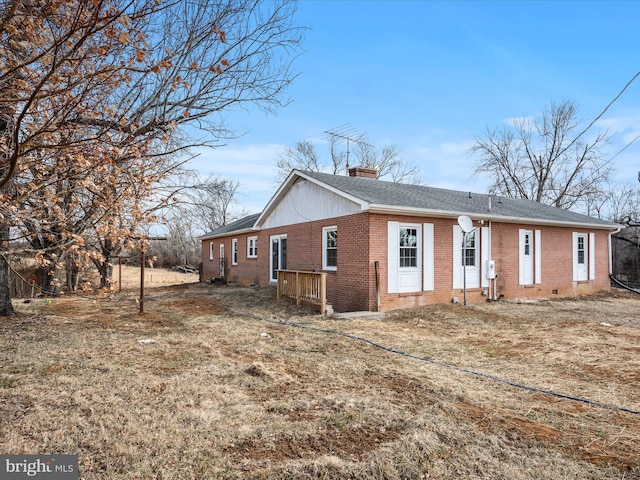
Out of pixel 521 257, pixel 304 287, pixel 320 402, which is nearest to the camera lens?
pixel 320 402

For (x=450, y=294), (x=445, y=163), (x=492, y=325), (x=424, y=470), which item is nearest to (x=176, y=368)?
(x=424, y=470)

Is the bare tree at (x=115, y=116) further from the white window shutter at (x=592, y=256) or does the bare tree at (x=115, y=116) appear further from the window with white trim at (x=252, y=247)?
the white window shutter at (x=592, y=256)

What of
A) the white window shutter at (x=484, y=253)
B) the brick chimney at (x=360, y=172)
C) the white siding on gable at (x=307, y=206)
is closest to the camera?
the white siding on gable at (x=307, y=206)

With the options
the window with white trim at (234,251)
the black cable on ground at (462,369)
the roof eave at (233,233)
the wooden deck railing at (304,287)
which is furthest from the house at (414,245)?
the window with white trim at (234,251)

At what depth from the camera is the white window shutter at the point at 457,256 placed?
39.3 feet

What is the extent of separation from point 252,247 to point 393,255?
957 cm

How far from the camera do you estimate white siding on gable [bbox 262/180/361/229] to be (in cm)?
1153

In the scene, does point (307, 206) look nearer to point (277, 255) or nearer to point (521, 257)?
point (277, 255)

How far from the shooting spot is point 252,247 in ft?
61.2

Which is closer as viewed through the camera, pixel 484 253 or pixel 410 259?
pixel 410 259

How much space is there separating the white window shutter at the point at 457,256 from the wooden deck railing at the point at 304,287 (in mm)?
4321

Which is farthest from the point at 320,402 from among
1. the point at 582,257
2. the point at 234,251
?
the point at 234,251

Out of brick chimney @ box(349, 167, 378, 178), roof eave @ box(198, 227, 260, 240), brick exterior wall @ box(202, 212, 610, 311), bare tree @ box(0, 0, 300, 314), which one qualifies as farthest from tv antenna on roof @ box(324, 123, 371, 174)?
bare tree @ box(0, 0, 300, 314)

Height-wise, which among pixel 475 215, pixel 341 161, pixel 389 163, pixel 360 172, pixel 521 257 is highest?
pixel 341 161
